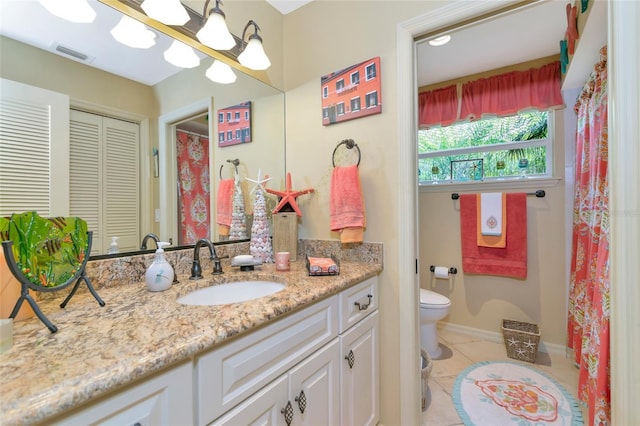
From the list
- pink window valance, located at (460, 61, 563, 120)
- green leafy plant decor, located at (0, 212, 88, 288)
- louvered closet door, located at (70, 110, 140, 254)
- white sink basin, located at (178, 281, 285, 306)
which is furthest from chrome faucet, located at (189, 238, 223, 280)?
pink window valance, located at (460, 61, 563, 120)

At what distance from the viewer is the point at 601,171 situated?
1315 millimetres

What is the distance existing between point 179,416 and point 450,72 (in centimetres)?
289

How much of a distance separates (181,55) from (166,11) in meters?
0.18

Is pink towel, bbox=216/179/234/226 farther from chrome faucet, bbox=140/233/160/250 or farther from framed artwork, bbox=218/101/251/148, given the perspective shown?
chrome faucet, bbox=140/233/160/250

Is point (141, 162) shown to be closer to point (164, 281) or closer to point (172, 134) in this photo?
point (172, 134)

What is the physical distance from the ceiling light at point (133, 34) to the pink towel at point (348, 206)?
Answer: 38.8 inches

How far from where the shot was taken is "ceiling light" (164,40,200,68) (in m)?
1.22

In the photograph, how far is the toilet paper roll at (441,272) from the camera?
2520mm

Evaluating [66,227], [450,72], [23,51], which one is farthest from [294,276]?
[450,72]

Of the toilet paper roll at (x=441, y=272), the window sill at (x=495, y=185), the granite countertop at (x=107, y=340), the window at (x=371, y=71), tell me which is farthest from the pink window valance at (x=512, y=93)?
the granite countertop at (x=107, y=340)

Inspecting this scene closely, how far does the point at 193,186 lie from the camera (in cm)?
137

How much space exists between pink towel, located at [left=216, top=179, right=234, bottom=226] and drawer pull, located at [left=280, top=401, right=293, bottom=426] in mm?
948

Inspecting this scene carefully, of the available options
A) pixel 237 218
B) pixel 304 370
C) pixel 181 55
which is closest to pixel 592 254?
pixel 304 370

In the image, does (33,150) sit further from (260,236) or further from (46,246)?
(260,236)
